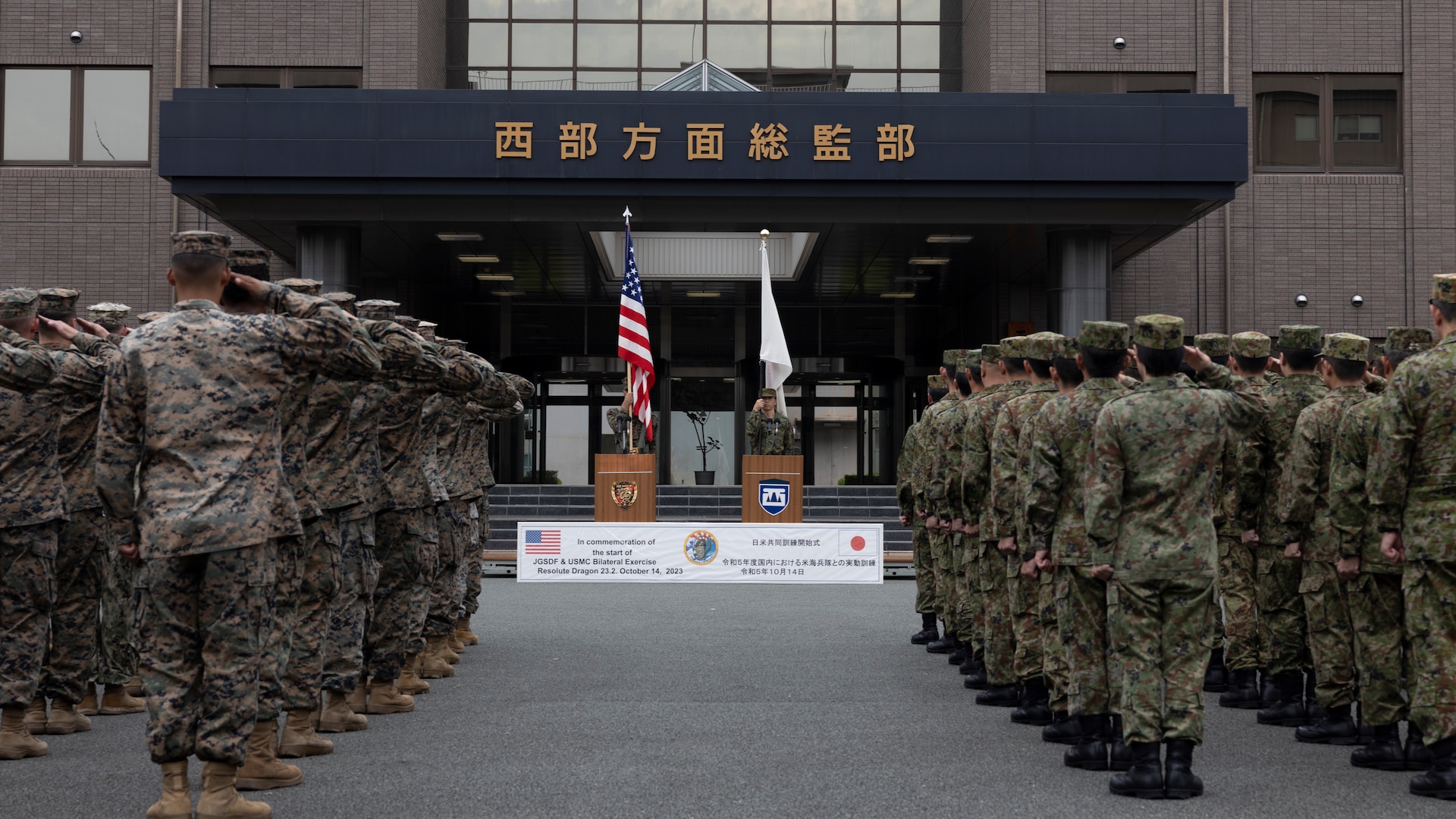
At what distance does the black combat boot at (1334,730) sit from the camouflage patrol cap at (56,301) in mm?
6757

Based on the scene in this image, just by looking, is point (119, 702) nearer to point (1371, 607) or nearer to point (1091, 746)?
point (1091, 746)

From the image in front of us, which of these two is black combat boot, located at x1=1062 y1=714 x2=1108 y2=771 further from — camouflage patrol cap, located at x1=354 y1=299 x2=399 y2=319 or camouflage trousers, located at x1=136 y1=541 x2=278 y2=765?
camouflage patrol cap, located at x1=354 y1=299 x2=399 y2=319

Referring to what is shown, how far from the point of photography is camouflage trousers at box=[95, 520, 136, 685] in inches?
306

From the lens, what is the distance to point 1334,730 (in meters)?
6.89

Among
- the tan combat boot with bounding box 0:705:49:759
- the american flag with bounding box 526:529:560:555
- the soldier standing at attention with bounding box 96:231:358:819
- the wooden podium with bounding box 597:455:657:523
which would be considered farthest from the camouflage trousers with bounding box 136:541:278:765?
the wooden podium with bounding box 597:455:657:523

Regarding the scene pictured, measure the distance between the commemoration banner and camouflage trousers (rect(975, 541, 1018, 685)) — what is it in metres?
7.76

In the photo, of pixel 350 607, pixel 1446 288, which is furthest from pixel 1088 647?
pixel 350 607

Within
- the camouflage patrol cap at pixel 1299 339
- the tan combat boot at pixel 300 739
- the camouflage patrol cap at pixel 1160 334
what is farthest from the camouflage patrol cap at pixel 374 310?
the camouflage patrol cap at pixel 1299 339

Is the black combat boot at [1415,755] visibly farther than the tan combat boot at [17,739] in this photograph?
No

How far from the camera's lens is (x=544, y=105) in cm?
2097

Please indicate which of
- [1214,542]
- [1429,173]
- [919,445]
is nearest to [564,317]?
[1429,173]

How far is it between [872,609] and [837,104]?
403 inches

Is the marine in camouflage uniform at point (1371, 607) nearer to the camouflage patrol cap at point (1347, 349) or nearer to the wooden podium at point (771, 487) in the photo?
the camouflage patrol cap at point (1347, 349)

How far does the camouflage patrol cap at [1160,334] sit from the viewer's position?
5.87 metres
